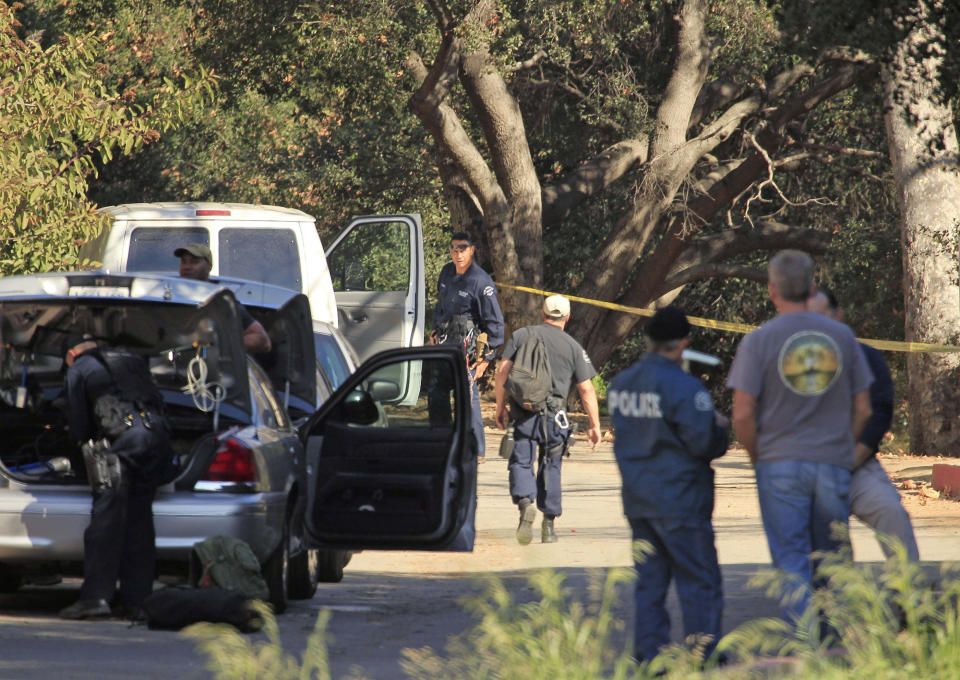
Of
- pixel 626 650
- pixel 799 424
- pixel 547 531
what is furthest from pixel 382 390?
pixel 626 650

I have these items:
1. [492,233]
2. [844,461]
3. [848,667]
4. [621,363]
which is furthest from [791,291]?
[621,363]

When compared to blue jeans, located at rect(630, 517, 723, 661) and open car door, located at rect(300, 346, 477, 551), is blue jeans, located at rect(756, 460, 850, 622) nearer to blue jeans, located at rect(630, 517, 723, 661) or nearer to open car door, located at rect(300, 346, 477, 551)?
blue jeans, located at rect(630, 517, 723, 661)

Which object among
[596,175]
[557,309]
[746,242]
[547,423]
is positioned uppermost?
[596,175]

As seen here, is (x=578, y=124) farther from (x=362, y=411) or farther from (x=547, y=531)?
(x=362, y=411)

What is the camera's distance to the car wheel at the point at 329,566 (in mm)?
9375

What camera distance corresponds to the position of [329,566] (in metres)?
9.41

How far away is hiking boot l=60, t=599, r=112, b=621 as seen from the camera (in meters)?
7.55

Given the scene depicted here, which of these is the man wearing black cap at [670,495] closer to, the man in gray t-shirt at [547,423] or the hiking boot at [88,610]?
the hiking boot at [88,610]

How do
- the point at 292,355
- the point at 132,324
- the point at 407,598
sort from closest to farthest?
1. the point at 132,324
2. the point at 407,598
3. the point at 292,355

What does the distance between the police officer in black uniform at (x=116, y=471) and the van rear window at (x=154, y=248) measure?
17.5 feet

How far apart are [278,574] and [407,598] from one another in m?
1.19

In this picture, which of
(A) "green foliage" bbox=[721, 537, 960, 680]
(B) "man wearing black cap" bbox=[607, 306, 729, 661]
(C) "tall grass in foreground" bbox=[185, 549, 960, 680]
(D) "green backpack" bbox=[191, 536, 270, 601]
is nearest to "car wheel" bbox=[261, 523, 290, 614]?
(D) "green backpack" bbox=[191, 536, 270, 601]

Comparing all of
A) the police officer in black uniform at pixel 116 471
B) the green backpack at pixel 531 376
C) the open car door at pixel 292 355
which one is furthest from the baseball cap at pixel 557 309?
the police officer in black uniform at pixel 116 471

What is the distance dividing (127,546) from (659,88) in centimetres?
1887
